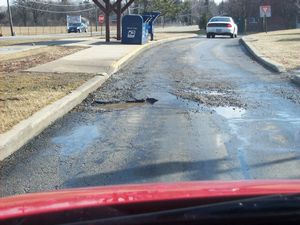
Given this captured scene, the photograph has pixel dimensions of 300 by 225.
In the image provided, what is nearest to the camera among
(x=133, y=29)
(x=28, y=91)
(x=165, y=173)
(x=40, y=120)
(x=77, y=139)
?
(x=165, y=173)

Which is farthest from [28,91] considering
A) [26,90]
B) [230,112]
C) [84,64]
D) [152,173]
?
[84,64]

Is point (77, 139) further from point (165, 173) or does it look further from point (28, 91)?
point (28, 91)

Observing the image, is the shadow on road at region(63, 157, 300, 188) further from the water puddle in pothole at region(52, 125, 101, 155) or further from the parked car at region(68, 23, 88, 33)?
the parked car at region(68, 23, 88, 33)

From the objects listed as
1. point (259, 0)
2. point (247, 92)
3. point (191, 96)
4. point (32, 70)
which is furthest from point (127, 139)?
point (259, 0)

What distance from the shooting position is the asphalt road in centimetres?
597

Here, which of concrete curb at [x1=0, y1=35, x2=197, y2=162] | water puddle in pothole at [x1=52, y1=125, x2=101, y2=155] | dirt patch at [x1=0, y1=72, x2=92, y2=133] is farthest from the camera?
dirt patch at [x1=0, y1=72, x2=92, y2=133]

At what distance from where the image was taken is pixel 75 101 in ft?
34.6

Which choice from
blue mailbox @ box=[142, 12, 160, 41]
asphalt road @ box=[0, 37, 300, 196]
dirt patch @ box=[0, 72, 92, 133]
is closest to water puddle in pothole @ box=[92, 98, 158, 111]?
asphalt road @ box=[0, 37, 300, 196]

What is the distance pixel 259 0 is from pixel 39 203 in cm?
6955

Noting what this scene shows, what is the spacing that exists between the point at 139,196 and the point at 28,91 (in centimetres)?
870

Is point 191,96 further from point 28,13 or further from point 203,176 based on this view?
point 28,13

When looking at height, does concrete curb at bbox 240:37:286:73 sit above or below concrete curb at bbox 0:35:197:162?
below

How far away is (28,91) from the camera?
35.9 feet

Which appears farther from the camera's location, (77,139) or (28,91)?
(28,91)
